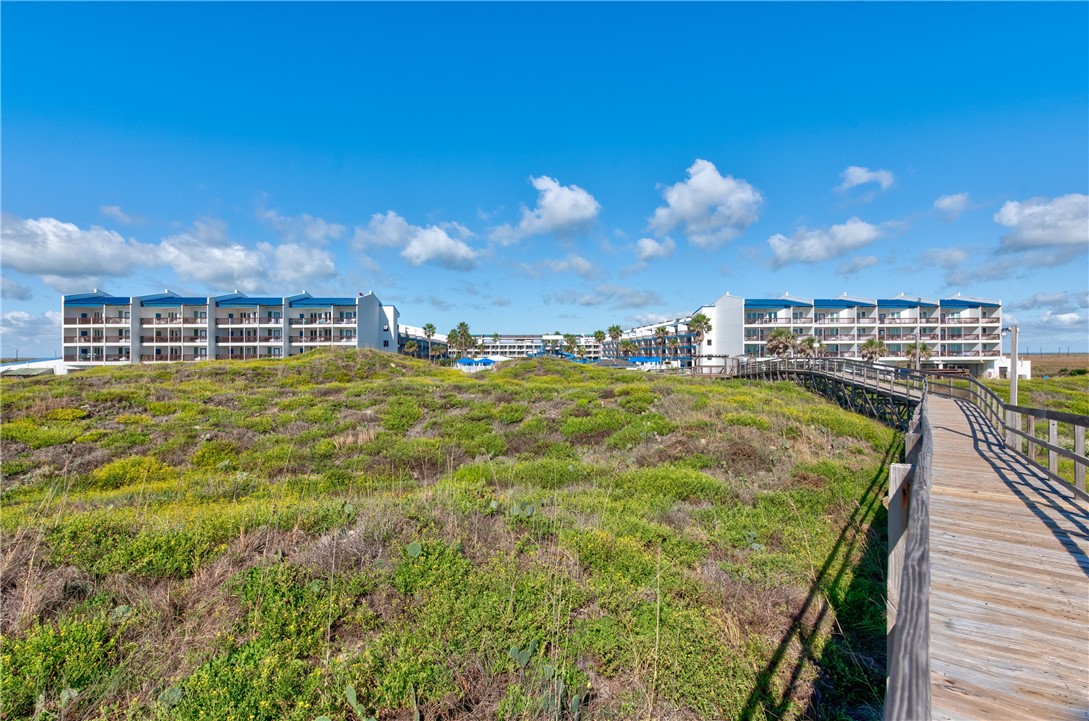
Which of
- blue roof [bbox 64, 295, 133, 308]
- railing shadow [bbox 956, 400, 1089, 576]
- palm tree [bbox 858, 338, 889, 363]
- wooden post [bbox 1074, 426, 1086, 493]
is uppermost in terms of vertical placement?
blue roof [bbox 64, 295, 133, 308]

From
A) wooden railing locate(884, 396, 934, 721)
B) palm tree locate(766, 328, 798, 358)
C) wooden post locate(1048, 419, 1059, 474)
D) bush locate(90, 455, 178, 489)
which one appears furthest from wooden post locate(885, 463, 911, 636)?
palm tree locate(766, 328, 798, 358)

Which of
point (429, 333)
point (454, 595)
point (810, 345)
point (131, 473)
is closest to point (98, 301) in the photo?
point (429, 333)

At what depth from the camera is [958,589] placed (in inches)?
154

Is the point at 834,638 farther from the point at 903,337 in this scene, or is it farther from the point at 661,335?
the point at 661,335

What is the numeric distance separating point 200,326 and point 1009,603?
242 ft

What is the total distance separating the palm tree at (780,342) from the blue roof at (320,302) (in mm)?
60871

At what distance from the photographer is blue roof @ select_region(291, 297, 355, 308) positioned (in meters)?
62.7

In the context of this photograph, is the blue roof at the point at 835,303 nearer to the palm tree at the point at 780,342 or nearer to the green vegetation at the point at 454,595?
the palm tree at the point at 780,342

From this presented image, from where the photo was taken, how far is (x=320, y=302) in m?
63.4

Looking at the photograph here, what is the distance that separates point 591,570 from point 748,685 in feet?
6.84

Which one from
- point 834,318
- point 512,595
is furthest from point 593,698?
point 834,318

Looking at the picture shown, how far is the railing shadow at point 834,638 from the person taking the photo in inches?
169

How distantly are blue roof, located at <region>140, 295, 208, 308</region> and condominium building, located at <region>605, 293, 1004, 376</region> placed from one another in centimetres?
7272

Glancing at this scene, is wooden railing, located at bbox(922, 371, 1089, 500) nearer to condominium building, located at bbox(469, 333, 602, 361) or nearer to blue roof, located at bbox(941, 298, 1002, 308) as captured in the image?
blue roof, located at bbox(941, 298, 1002, 308)
